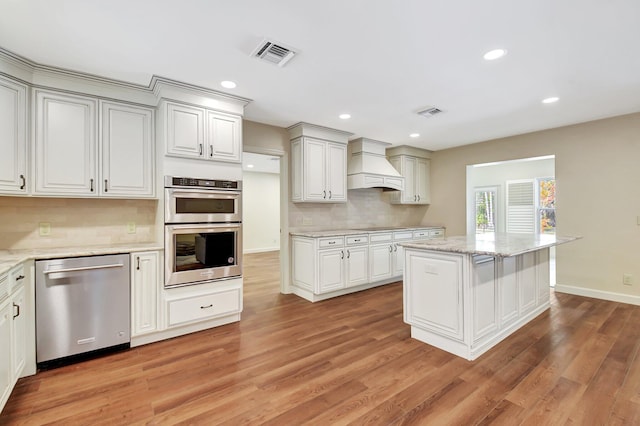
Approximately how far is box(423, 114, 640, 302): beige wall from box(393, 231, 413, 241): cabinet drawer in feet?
7.03

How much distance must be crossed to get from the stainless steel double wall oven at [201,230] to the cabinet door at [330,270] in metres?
1.19

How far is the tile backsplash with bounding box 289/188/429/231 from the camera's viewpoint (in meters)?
4.62

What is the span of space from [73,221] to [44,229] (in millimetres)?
215

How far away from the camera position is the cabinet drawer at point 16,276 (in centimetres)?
192

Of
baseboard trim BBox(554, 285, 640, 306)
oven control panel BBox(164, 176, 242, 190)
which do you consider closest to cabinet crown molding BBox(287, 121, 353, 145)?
oven control panel BBox(164, 176, 242, 190)

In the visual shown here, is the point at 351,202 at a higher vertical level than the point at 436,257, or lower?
higher

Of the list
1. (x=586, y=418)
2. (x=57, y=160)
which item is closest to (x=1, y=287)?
(x=57, y=160)

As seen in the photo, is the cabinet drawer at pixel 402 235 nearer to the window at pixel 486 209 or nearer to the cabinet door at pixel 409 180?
the cabinet door at pixel 409 180

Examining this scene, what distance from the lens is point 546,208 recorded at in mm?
6715

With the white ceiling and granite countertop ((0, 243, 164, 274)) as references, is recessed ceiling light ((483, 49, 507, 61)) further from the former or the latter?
granite countertop ((0, 243, 164, 274))

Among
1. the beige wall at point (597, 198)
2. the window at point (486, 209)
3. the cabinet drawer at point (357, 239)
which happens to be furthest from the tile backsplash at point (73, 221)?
the window at point (486, 209)

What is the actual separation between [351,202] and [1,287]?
4361mm

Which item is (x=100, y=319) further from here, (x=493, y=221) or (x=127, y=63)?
(x=493, y=221)

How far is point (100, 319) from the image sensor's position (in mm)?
2514
